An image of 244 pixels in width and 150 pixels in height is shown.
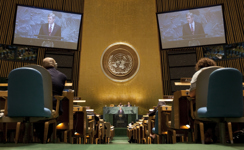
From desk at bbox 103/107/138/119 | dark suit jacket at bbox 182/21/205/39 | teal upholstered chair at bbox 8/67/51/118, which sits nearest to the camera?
teal upholstered chair at bbox 8/67/51/118

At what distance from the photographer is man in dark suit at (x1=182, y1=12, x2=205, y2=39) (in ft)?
27.7

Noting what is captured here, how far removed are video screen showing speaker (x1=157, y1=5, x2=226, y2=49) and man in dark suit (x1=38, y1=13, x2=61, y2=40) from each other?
3.82 meters

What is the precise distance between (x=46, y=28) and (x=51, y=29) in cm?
18

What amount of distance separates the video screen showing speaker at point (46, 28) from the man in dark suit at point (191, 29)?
157 inches

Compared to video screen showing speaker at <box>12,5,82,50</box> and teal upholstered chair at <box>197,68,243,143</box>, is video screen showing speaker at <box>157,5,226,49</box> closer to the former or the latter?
video screen showing speaker at <box>12,5,82,50</box>

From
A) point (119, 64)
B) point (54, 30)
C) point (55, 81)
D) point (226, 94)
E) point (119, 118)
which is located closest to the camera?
point (226, 94)

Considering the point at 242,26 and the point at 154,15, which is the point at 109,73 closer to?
the point at 154,15

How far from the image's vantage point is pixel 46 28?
8.56 metres

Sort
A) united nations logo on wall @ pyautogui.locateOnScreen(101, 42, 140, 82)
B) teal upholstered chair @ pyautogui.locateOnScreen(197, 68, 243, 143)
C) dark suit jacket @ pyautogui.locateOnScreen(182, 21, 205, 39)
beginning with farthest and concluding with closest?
united nations logo on wall @ pyautogui.locateOnScreen(101, 42, 140, 82), dark suit jacket @ pyautogui.locateOnScreen(182, 21, 205, 39), teal upholstered chair @ pyautogui.locateOnScreen(197, 68, 243, 143)

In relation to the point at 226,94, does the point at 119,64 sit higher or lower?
higher

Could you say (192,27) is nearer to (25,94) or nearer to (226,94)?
(226,94)

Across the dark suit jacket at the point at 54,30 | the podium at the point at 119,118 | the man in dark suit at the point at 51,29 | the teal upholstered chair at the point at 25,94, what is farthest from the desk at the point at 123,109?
the teal upholstered chair at the point at 25,94

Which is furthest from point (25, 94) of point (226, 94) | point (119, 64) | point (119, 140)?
point (119, 64)

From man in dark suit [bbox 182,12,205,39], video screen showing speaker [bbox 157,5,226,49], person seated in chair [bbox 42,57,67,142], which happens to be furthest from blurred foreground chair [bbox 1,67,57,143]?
man in dark suit [bbox 182,12,205,39]
